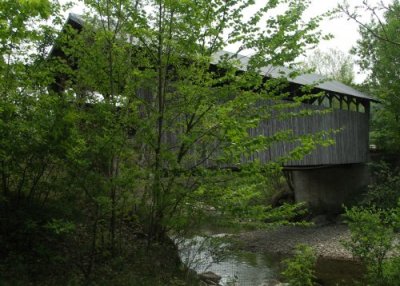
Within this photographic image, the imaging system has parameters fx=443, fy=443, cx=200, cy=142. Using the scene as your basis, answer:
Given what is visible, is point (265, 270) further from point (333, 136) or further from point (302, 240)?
point (333, 136)

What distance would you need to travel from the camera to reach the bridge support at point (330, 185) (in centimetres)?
1638

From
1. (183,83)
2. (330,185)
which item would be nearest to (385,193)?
(330,185)

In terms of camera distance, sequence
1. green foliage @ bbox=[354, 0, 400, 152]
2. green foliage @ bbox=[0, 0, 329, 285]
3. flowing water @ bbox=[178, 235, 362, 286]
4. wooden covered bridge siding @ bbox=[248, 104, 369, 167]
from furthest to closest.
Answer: green foliage @ bbox=[354, 0, 400, 152] → wooden covered bridge siding @ bbox=[248, 104, 369, 167] → flowing water @ bbox=[178, 235, 362, 286] → green foliage @ bbox=[0, 0, 329, 285]

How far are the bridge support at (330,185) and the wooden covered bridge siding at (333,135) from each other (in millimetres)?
745

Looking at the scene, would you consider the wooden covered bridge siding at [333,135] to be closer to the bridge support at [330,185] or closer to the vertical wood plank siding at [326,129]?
the vertical wood plank siding at [326,129]

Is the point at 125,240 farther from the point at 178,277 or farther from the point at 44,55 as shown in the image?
the point at 44,55

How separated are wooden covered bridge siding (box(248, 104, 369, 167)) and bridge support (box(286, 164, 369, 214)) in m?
0.75

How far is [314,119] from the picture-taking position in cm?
1300

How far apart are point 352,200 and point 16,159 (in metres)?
13.7

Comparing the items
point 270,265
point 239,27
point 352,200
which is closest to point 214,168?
point 239,27

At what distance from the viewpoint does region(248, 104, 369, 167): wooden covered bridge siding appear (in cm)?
1138

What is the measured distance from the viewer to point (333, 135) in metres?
13.8

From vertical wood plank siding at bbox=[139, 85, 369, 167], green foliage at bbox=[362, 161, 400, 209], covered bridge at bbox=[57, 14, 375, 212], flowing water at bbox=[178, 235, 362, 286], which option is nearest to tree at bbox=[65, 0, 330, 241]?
flowing water at bbox=[178, 235, 362, 286]

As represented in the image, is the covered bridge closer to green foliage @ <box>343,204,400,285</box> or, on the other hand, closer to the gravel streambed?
the gravel streambed
